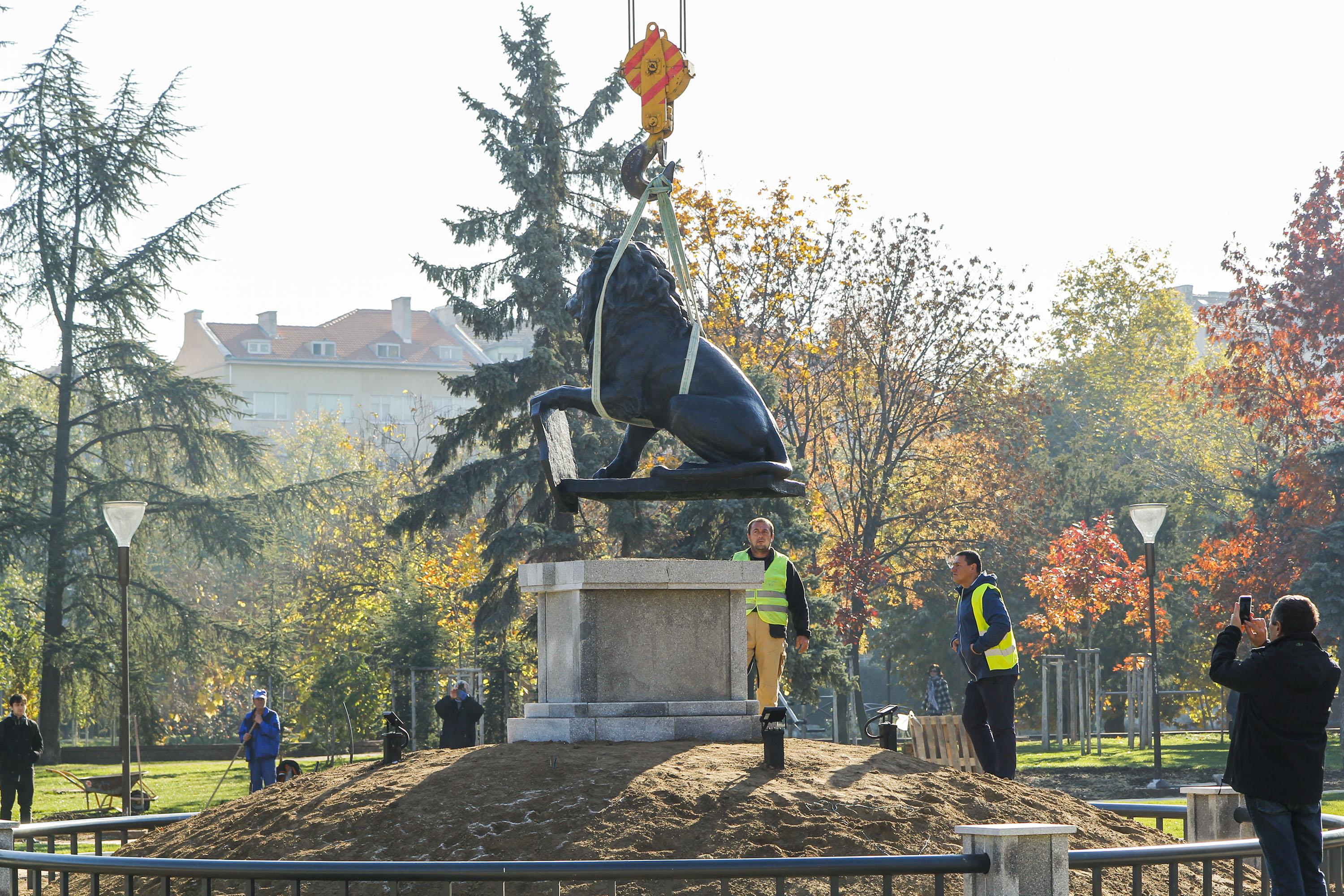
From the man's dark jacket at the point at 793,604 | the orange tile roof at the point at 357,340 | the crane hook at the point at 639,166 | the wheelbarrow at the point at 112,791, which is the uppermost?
the orange tile roof at the point at 357,340

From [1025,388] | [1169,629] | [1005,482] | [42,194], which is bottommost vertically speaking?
[1169,629]

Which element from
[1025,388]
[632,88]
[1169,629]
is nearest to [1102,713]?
[1169,629]

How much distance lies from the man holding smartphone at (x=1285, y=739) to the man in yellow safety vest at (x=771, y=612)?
12.4ft

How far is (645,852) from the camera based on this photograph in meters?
7.09

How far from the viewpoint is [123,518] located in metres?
20.5

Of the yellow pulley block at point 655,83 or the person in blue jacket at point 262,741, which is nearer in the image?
the yellow pulley block at point 655,83

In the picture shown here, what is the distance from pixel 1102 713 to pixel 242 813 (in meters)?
37.1

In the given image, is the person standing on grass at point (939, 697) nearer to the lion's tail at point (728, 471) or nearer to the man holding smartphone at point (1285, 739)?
the lion's tail at point (728, 471)

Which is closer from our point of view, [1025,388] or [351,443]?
[1025,388]

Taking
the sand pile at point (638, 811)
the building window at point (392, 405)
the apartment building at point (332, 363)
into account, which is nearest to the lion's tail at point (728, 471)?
the sand pile at point (638, 811)

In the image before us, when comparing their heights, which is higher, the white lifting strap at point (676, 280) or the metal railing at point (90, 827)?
the white lifting strap at point (676, 280)

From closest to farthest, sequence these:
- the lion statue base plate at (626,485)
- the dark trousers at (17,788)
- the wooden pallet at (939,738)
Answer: the lion statue base plate at (626,485)
the wooden pallet at (939,738)
the dark trousers at (17,788)

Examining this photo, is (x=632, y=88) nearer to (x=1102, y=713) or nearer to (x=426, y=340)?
(x=1102, y=713)

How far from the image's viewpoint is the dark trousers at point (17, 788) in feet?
60.6
